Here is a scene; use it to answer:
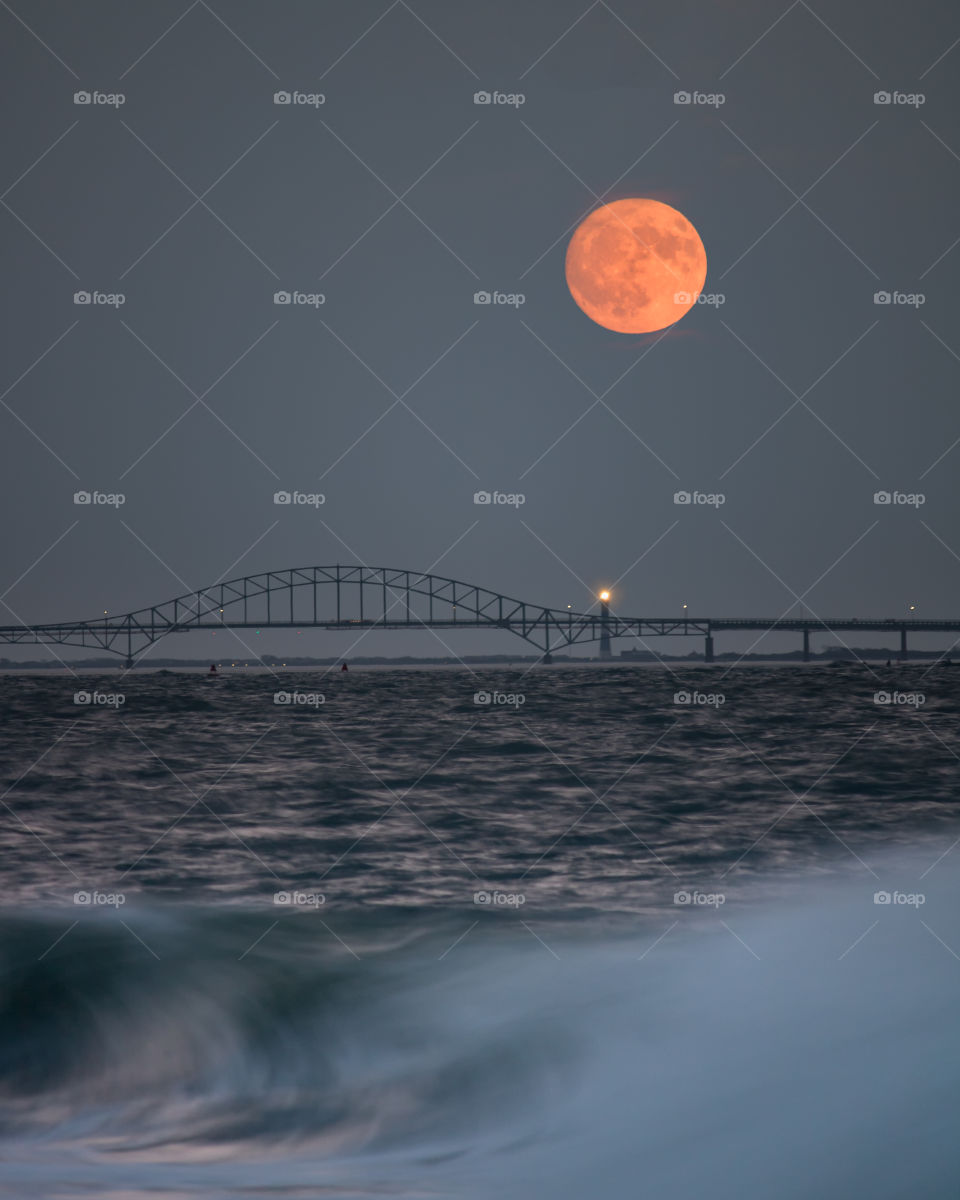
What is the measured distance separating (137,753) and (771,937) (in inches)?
1285

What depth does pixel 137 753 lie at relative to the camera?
41.6 m

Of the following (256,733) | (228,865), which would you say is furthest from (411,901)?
(256,733)

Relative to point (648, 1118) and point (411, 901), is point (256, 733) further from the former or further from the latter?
point (648, 1118)

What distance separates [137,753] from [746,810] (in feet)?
82.9

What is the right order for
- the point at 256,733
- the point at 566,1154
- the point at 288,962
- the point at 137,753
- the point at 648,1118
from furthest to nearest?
the point at 256,733 → the point at 137,753 → the point at 288,962 → the point at 648,1118 → the point at 566,1154

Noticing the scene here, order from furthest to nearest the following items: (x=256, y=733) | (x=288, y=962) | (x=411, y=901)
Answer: (x=256, y=733) < (x=411, y=901) < (x=288, y=962)

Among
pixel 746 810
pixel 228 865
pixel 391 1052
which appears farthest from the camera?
pixel 746 810

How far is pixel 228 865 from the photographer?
60.0 feet

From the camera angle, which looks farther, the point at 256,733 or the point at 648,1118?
the point at 256,733

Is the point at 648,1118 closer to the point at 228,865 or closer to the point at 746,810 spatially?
the point at 228,865

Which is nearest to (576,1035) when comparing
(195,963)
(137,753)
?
(195,963)

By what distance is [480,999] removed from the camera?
458 inches

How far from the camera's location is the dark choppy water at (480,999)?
8.14 metres

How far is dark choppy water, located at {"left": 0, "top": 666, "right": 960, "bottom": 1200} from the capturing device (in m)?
8.14
